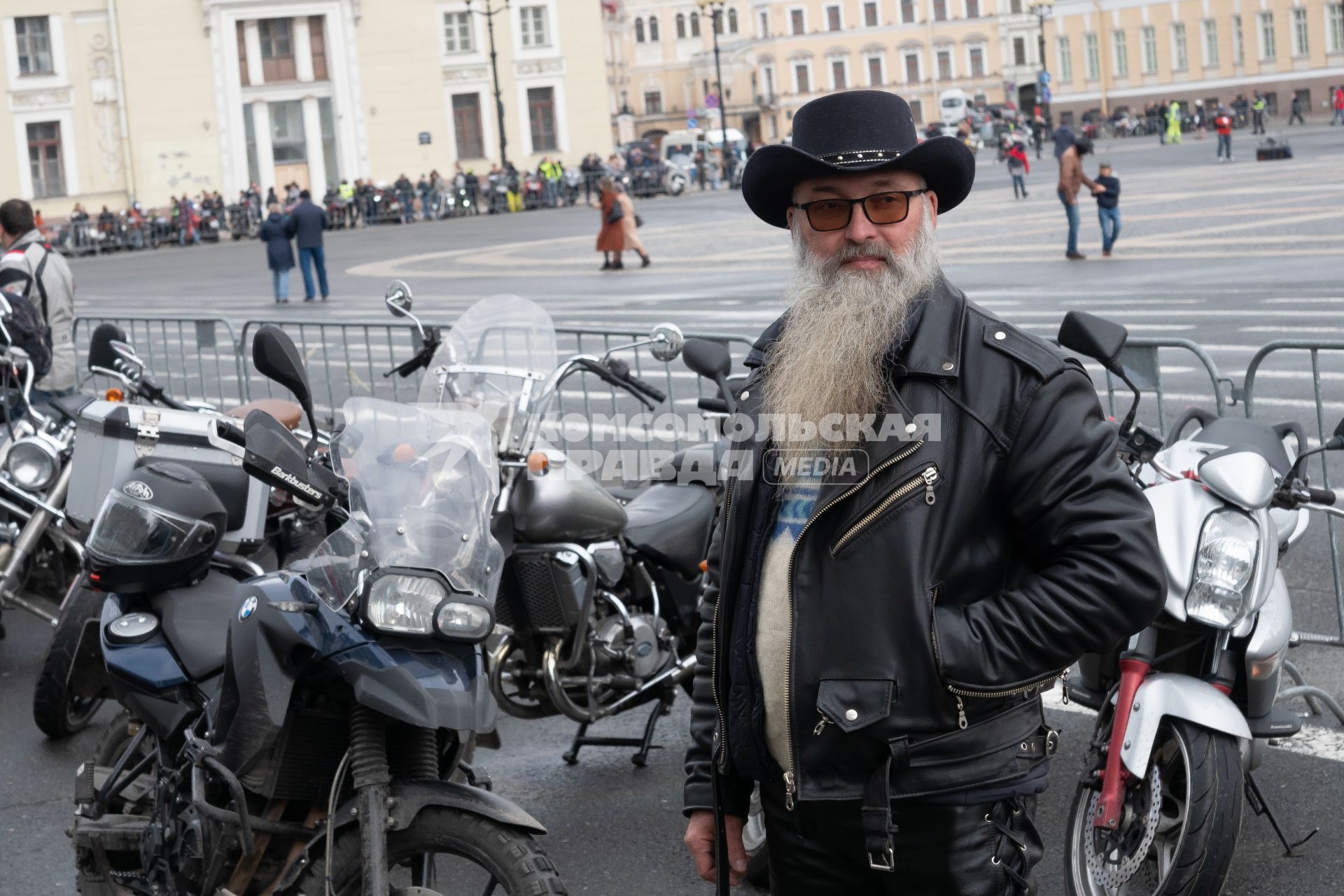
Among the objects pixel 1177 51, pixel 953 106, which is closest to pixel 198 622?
pixel 1177 51

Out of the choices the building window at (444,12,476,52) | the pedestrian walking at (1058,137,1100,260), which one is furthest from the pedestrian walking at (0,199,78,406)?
the building window at (444,12,476,52)

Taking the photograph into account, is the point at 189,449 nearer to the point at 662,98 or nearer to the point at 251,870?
the point at 251,870

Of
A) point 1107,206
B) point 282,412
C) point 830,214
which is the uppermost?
point 1107,206

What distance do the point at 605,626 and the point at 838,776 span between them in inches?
103

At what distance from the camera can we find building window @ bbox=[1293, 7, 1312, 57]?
7625 cm

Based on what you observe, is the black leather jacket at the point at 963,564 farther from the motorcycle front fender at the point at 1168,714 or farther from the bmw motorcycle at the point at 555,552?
the bmw motorcycle at the point at 555,552

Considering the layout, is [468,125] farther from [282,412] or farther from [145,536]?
[145,536]

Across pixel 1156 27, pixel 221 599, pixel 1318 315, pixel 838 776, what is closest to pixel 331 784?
pixel 221 599

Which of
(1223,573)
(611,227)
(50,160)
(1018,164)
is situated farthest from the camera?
(50,160)

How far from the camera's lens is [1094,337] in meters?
3.26

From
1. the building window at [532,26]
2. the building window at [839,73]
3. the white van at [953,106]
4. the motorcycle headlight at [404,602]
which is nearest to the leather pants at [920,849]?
the motorcycle headlight at [404,602]

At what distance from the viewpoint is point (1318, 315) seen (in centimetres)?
1428

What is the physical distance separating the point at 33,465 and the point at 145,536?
2.96 meters

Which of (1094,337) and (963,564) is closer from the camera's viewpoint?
(963,564)
